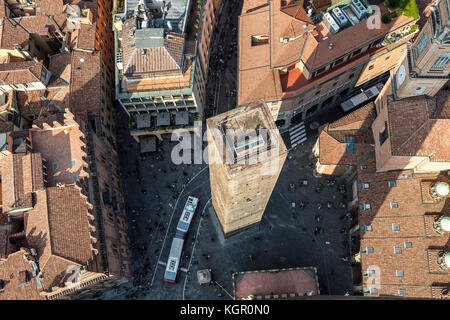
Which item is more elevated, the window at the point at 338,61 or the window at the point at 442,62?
the window at the point at 338,61

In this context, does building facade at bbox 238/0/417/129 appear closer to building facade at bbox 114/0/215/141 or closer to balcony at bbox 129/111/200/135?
building facade at bbox 114/0/215/141

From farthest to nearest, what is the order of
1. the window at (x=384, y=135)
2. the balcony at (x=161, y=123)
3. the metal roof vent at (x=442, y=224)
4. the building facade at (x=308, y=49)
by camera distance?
1. the balcony at (x=161, y=123)
2. the building facade at (x=308, y=49)
3. the window at (x=384, y=135)
4. the metal roof vent at (x=442, y=224)

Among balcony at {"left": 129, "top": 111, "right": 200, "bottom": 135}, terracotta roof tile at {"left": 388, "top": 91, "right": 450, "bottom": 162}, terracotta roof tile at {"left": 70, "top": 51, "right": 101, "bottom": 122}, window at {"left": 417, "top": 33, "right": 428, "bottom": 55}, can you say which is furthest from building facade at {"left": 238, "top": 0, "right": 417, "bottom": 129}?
terracotta roof tile at {"left": 70, "top": 51, "right": 101, "bottom": 122}

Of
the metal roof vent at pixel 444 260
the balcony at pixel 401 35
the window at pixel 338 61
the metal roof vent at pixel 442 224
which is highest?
the balcony at pixel 401 35

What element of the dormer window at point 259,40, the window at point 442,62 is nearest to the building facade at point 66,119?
the dormer window at point 259,40

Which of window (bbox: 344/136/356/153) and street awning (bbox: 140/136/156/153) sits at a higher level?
street awning (bbox: 140/136/156/153)

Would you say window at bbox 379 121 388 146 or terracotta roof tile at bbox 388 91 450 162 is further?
window at bbox 379 121 388 146

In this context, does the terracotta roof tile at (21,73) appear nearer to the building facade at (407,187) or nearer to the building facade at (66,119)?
the building facade at (66,119)

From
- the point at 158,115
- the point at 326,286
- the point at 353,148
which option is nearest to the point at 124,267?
the point at 158,115

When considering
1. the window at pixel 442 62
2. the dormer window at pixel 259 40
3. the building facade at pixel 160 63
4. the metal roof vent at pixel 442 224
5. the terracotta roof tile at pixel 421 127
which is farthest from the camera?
the dormer window at pixel 259 40

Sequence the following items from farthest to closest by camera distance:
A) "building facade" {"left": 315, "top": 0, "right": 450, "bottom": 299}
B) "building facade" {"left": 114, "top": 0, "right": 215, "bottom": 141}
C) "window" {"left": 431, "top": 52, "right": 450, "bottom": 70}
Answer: "building facade" {"left": 114, "top": 0, "right": 215, "bottom": 141}, "building facade" {"left": 315, "top": 0, "right": 450, "bottom": 299}, "window" {"left": 431, "top": 52, "right": 450, "bottom": 70}

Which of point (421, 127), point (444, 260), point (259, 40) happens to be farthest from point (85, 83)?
point (444, 260)

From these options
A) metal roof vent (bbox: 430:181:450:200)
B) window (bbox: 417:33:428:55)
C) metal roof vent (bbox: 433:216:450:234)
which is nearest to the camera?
window (bbox: 417:33:428:55)
